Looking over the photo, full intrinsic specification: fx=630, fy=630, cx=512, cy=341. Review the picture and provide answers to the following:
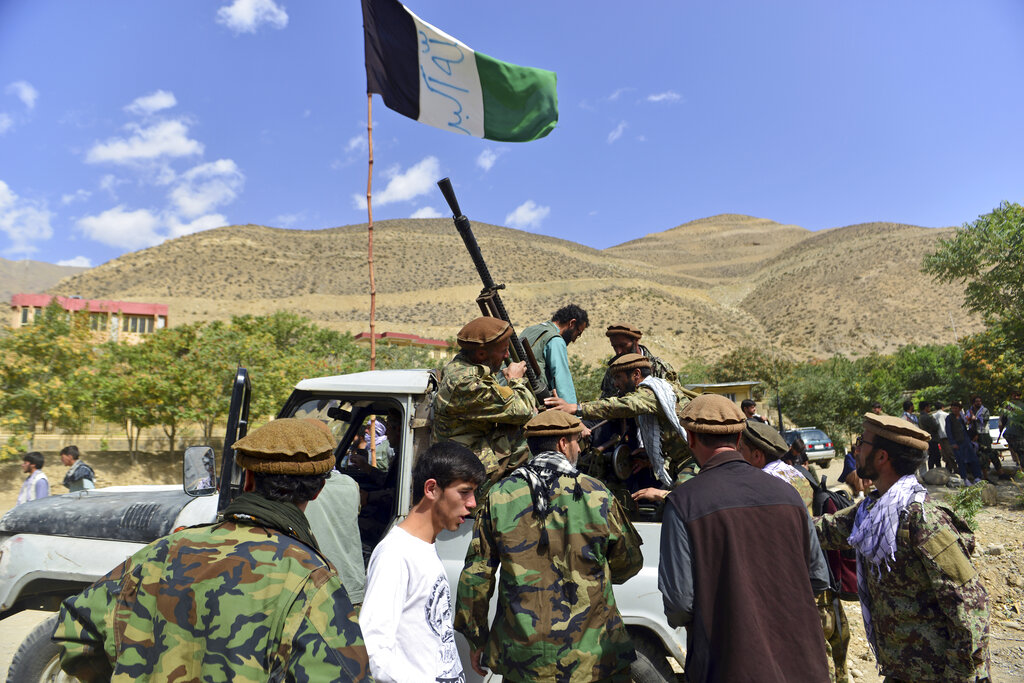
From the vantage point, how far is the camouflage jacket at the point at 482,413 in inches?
132

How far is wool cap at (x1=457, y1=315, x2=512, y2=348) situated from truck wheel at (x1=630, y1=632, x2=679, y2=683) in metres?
1.72

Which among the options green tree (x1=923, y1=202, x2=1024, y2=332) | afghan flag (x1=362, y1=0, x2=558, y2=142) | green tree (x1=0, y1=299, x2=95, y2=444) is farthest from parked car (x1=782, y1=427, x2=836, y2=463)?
green tree (x1=0, y1=299, x2=95, y2=444)

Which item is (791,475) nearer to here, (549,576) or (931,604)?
(931,604)

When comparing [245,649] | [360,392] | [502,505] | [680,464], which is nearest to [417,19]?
[360,392]

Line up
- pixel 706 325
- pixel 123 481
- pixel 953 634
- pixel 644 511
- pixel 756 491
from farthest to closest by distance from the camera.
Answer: pixel 706 325, pixel 123 481, pixel 644 511, pixel 953 634, pixel 756 491

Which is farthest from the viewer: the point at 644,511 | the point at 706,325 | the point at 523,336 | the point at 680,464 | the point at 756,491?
the point at 706,325

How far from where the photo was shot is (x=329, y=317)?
79562 millimetres

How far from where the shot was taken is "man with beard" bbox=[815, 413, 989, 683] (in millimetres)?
2541

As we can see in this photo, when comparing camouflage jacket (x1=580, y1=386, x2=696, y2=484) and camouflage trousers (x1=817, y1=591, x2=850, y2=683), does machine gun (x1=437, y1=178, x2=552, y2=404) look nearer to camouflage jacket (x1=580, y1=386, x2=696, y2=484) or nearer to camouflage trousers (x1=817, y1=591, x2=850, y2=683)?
camouflage jacket (x1=580, y1=386, x2=696, y2=484)

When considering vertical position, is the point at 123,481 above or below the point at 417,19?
below

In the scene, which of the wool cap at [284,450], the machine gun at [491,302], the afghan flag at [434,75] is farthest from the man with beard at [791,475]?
the afghan flag at [434,75]

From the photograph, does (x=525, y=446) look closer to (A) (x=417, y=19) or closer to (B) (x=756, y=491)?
(B) (x=756, y=491)

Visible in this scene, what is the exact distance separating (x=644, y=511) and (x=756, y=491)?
122 cm

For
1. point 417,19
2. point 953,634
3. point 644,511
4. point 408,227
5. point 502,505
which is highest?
point 408,227
